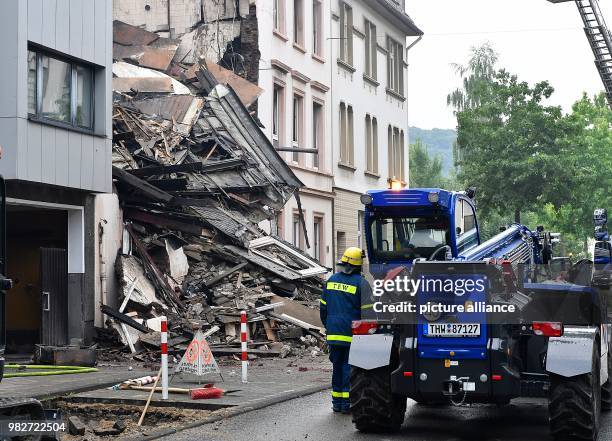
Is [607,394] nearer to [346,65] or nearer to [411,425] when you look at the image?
→ [411,425]

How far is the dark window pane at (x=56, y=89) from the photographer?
1959 centimetres

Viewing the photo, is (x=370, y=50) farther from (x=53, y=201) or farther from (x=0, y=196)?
(x=0, y=196)

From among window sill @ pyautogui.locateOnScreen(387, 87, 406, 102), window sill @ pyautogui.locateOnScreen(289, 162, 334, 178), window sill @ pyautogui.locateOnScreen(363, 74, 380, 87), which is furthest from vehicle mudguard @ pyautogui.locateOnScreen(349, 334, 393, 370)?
window sill @ pyautogui.locateOnScreen(387, 87, 406, 102)

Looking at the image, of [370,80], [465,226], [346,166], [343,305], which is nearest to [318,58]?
[346,166]

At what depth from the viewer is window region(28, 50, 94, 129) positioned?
19197 millimetres

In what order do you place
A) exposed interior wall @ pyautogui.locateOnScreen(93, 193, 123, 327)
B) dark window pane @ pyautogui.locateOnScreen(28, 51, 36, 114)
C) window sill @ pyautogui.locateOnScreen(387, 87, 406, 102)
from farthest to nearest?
window sill @ pyautogui.locateOnScreen(387, 87, 406, 102) < exposed interior wall @ pyautogui.locateOnScreen(93, 193, 123, 327) < dark window pane @ pyautogui.locateOnScreen(28, 51, 36, 114)

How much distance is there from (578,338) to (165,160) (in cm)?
1437

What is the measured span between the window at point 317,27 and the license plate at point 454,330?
83.9 ft

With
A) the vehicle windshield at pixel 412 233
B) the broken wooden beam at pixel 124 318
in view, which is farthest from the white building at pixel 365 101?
the vehicle windshield at pixel 412 233

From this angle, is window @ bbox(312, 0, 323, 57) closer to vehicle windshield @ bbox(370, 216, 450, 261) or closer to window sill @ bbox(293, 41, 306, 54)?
window sill @ bbox(293, 41, 306, 54)

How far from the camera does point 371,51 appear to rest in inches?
1628

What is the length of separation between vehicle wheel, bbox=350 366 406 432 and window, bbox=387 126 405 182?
32514mm

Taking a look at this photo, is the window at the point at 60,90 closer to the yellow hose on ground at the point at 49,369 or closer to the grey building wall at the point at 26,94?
the grey building wall at the point at 26,94

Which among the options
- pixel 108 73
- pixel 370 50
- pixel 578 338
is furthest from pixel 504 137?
pixel 578 338
